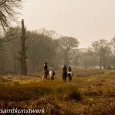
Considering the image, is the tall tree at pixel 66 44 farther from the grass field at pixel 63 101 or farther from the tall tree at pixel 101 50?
the grass field at pixel 63 101

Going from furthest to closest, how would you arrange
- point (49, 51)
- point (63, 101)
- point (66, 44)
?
point (66, 44) < point (49, 51) < point (63, 101)

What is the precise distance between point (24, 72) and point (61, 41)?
35.2 meters

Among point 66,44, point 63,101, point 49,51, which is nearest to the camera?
point 63,101

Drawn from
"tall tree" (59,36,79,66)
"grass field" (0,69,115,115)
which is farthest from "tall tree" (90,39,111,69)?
"grass field" (0,69,115,115)

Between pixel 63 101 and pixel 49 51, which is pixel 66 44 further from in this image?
pixel 63 101

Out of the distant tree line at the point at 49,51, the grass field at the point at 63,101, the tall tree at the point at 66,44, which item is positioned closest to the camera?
the grass field at the point at 63,101

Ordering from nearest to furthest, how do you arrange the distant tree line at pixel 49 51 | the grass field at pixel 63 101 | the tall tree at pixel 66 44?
1. the grass field at pixel 63 101
2. the distant tree line at pixel 49 51
3. the tall tree at pixel 66 44

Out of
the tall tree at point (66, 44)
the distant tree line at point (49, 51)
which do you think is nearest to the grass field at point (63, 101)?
the distant tree line at point (49, 51)

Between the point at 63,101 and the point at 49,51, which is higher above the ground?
the point at 49,51

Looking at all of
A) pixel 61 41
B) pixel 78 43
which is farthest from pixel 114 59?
pixel 61 41

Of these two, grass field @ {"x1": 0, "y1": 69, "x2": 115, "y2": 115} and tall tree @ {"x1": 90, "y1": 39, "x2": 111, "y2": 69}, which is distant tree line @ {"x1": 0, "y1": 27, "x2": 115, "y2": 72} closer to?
tall tree @ {"x1": 90, "y1": 39, "x2": 111, "y2": 69}

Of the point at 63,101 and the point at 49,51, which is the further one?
the point at 49,51

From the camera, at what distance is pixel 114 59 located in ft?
205

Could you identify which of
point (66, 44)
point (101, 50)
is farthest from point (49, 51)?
point (101, 50)
